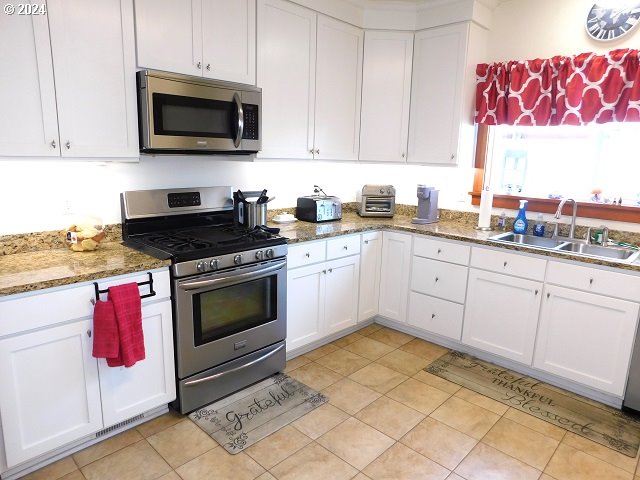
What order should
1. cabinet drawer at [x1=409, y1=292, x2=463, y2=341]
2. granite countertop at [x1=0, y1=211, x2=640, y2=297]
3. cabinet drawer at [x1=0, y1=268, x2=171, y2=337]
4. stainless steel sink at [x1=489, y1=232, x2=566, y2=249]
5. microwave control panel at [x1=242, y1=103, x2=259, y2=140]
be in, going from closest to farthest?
1. cabinet drawer at [x1=0, y1=268, x2=171, y2=337]
2. granite countertop at [x1=0, y1=211, x2=640, y2=297]
3. microwave control panel at [x1=242, y1=103, x2=259, y2=140]
4. stainless steel sink at [x1=489, y1=232, x2=566, y2=249]
5. cabinet drawer at [x1=409, y1=292, x2=463, y2=341]

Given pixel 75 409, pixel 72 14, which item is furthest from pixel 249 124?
pixel 75 409

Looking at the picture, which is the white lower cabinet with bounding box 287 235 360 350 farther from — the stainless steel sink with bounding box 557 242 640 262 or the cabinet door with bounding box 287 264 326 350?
the stainless steel sink with bounding box 557 242 640 262

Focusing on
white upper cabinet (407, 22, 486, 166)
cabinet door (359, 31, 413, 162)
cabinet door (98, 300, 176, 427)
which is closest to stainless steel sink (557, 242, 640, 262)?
white upper cabinet (407, 22, 486, 166)

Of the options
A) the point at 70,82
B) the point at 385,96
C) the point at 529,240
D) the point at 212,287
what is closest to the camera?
the point at 70,82

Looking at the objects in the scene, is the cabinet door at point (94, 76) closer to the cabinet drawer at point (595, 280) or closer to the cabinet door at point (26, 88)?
the cabinet door at point (26, 88)

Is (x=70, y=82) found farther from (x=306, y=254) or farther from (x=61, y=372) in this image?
(x=306, y=254)

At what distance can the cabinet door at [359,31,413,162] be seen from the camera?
11.6ft

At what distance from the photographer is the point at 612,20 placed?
9.30ft

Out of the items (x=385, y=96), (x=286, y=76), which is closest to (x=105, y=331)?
(x=286, y=76)

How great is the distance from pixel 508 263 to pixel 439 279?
55cm

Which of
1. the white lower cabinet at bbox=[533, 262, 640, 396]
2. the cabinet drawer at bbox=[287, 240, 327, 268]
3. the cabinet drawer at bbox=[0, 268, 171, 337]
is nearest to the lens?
the cabinet drawer at bbox=[0, 268, 171, 337]

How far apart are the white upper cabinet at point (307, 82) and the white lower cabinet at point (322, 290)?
2.52ft

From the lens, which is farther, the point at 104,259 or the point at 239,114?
the point at 239,114

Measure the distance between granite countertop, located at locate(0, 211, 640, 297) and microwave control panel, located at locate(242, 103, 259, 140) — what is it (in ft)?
2.31
